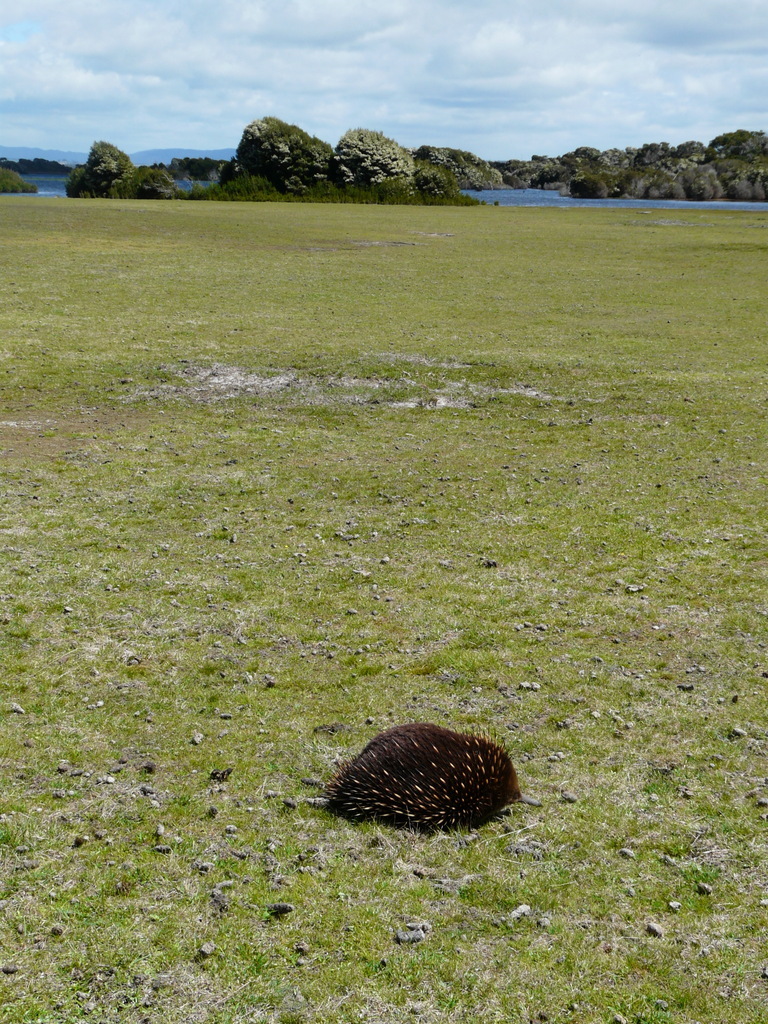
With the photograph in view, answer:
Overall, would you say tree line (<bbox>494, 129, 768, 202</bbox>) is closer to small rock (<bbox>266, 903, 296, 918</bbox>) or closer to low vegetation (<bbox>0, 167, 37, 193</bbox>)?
low vegetation (<bbox>0, 167, 37, 193</bbox>)

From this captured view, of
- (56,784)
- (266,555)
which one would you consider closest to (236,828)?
(56,784)

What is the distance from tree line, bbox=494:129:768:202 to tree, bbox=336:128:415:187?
5500 cm

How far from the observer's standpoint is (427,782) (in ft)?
20.1

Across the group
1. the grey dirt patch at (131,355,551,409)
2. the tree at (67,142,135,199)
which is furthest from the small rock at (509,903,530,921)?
the tree at (67,142,135,199)

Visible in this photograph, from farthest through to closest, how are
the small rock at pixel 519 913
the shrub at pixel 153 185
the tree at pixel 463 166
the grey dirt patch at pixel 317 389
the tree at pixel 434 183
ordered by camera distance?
the tree at pixel 463 166 → the tree at pixel 434 183 → the shrub at pixel 153 185 → the grey dirt patch at pixel 317 389 → the small rock at pixel 519 913

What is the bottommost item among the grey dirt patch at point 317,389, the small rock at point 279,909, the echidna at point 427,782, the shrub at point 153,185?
the small rock at point 279,909

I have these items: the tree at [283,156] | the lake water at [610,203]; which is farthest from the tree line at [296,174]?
the lake water at [610,203]

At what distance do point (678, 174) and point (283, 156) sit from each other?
272 feet

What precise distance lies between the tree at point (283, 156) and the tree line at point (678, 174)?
199ft

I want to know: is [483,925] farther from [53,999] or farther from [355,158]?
[355,158]

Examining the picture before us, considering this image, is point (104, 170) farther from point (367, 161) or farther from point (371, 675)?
point (371, 675)

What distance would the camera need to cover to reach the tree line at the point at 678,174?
431 ft

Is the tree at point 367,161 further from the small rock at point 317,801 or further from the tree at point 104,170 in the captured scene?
the small rock at point 317,801

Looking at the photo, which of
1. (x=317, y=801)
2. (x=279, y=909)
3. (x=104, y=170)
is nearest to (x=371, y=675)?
(x=317, y=801)
